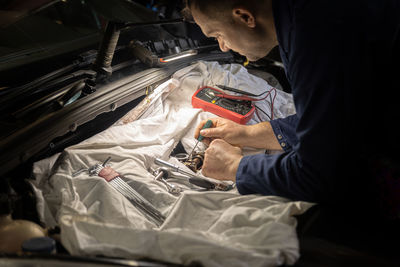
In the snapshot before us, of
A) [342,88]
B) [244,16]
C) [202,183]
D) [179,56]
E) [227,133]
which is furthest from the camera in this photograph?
[179,56]

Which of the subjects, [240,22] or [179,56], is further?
[179,56]

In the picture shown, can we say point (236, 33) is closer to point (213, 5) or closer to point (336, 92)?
point (213, 5)

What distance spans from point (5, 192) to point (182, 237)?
552 mm

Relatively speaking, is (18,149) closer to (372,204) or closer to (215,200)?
(215,200)

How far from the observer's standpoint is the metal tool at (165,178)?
1031 mm

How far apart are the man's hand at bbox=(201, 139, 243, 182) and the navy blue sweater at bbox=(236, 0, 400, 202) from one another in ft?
1.02

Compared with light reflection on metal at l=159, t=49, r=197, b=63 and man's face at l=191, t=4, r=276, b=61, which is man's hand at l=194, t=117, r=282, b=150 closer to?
man's face at l=191, t=4, r=276, b=61

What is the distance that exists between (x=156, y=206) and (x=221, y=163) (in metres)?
0.32

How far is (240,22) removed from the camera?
0.93 meters

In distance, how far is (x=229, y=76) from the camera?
1740 millimetres

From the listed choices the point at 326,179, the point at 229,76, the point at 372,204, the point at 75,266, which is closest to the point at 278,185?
the point at 326,179

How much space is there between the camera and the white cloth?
636 millimetres

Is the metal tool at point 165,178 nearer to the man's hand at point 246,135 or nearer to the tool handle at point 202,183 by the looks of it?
the tool handle at point 202,183

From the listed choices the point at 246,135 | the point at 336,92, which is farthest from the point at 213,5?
the point at 246,135
